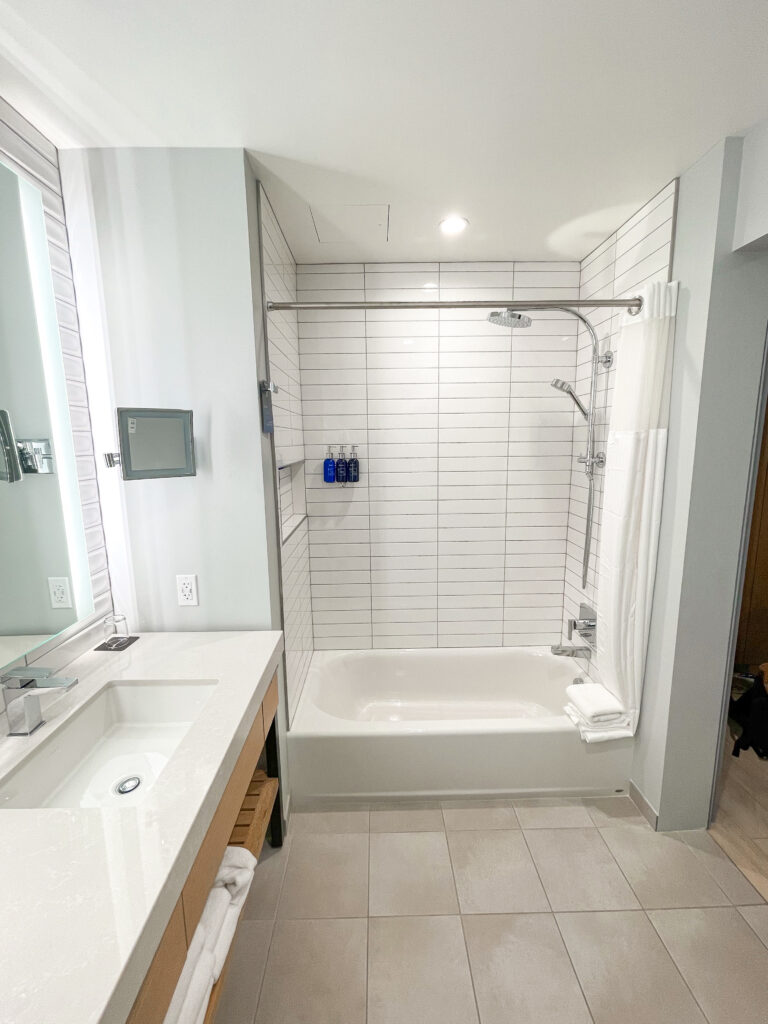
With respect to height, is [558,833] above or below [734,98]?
below

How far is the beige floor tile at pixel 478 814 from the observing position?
1.94 metres

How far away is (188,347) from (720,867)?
8.64 feet

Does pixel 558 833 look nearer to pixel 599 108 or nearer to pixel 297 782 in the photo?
pixel 297 782

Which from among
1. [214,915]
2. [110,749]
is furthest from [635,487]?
[110,749]

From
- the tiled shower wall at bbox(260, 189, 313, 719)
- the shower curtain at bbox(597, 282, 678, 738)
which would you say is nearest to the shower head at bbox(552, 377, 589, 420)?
the shower curtain at bbox(597, 282, 678, 738)

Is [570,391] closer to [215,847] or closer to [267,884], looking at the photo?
[215,847]

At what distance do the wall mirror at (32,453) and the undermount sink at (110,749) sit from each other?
24cm

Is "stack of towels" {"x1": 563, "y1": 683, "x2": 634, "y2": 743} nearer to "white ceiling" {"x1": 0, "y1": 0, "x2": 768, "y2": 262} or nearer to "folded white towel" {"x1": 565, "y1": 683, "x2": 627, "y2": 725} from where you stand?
"folded white towel" {"x1": 565, "y1": 683, "x2": 627, "y2": 725}

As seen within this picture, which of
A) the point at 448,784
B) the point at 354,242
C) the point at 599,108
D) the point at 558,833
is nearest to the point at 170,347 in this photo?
the point at 354,242

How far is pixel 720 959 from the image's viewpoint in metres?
1.42

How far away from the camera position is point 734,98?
4.12 ft

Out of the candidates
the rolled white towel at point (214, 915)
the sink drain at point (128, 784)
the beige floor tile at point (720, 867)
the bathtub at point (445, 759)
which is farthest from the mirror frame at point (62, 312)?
the beige floor tile at point (720, 867)

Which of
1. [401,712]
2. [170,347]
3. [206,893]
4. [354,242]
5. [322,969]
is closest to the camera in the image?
[206,893]

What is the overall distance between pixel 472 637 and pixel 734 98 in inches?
95.6
